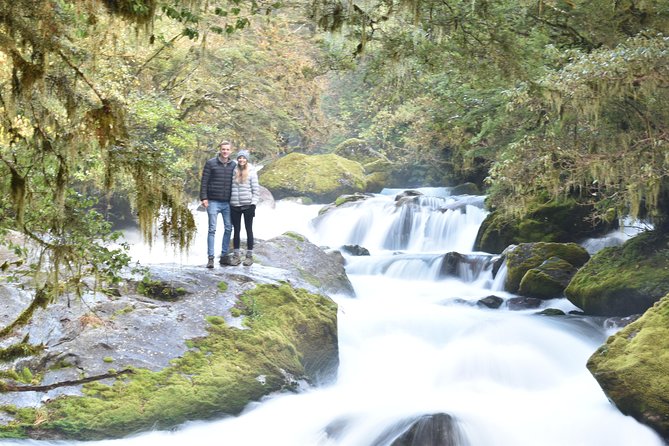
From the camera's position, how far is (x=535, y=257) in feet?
44.6

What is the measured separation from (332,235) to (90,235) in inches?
650

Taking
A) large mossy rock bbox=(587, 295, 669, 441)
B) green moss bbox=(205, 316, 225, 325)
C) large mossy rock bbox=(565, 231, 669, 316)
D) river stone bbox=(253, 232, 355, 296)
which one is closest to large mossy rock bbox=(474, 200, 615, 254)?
large mossy rock bbox=(565, 231, 669, 316)

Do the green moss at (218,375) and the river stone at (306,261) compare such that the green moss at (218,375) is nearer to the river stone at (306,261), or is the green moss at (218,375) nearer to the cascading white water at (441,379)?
the cascading white water at (441,379)

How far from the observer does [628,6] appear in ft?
32.9

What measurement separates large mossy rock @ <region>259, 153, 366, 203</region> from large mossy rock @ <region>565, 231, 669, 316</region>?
15.2 meters

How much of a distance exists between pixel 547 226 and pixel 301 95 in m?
13.6

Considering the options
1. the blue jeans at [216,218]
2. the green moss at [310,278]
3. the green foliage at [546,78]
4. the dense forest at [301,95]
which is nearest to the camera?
the dense forest at [301,95]

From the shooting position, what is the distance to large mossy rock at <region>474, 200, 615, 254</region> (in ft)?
48.7

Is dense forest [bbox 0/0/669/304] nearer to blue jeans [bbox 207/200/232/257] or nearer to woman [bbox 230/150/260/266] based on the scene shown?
blue jeans [bbox 207/200/232/257]

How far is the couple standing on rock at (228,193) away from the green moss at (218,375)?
4.17 ft

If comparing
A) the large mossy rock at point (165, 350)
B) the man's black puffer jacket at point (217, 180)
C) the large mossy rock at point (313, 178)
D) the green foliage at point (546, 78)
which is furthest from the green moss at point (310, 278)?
the large mossy rock at point (313, 178)

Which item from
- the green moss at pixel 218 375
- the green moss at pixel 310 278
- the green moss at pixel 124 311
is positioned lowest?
the green moss at pixel 218 375

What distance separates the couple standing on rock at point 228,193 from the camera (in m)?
9.80

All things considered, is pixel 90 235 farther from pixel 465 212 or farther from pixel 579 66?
pixel 465 212
